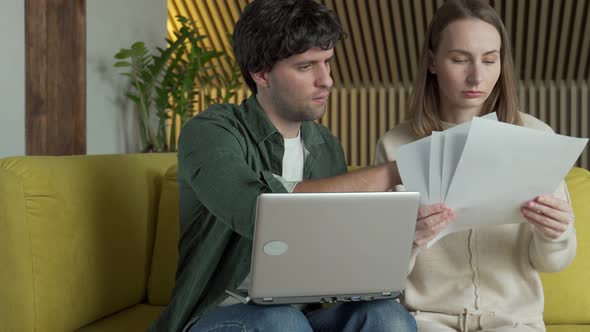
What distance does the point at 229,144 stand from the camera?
152 centimetres

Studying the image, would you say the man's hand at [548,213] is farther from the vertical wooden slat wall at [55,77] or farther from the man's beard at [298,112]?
the vertical wooden slat wall at [55,77]

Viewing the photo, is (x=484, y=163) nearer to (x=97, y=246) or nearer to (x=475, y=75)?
(x=475, y=75)

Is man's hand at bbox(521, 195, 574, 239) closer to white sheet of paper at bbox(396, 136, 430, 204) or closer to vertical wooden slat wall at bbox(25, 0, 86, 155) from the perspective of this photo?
white sheet of paper at bbox(396, 136, 430, 204)

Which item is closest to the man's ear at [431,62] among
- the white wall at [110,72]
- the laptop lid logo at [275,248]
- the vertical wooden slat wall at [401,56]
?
the laptop lid logo at [275,248]

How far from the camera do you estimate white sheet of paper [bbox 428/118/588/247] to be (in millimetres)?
1356

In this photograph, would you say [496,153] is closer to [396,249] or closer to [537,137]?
[537,137]

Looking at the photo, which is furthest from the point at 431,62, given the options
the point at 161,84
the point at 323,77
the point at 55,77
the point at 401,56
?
the point at 401,56

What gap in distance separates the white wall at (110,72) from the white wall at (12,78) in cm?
78

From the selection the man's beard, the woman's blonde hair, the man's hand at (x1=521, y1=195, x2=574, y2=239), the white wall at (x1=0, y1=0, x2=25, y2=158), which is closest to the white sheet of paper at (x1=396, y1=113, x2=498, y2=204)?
the man's hand at (x1=521, y1=195, x2=574, y2=239)

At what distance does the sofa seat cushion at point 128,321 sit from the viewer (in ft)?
6.17

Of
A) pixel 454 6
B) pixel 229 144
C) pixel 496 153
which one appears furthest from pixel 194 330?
pixel 454 6

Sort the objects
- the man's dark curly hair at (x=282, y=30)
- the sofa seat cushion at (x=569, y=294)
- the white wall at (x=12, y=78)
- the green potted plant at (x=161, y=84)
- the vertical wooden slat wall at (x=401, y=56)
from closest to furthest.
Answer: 1. the man's dark curly hair at (x=282, y=30)
2. the sofa seat cushion at (x=569, y=294)
3. the white wall at (x=12, y=78)
4. the green potted plant at (x=161, y=84)
5. the vertical wooden slat wall at (x=401, y=56)

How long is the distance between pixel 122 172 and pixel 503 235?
99cm

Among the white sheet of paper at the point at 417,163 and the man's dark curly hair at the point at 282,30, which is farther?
the man's dark curly hair at the point at 282,30
